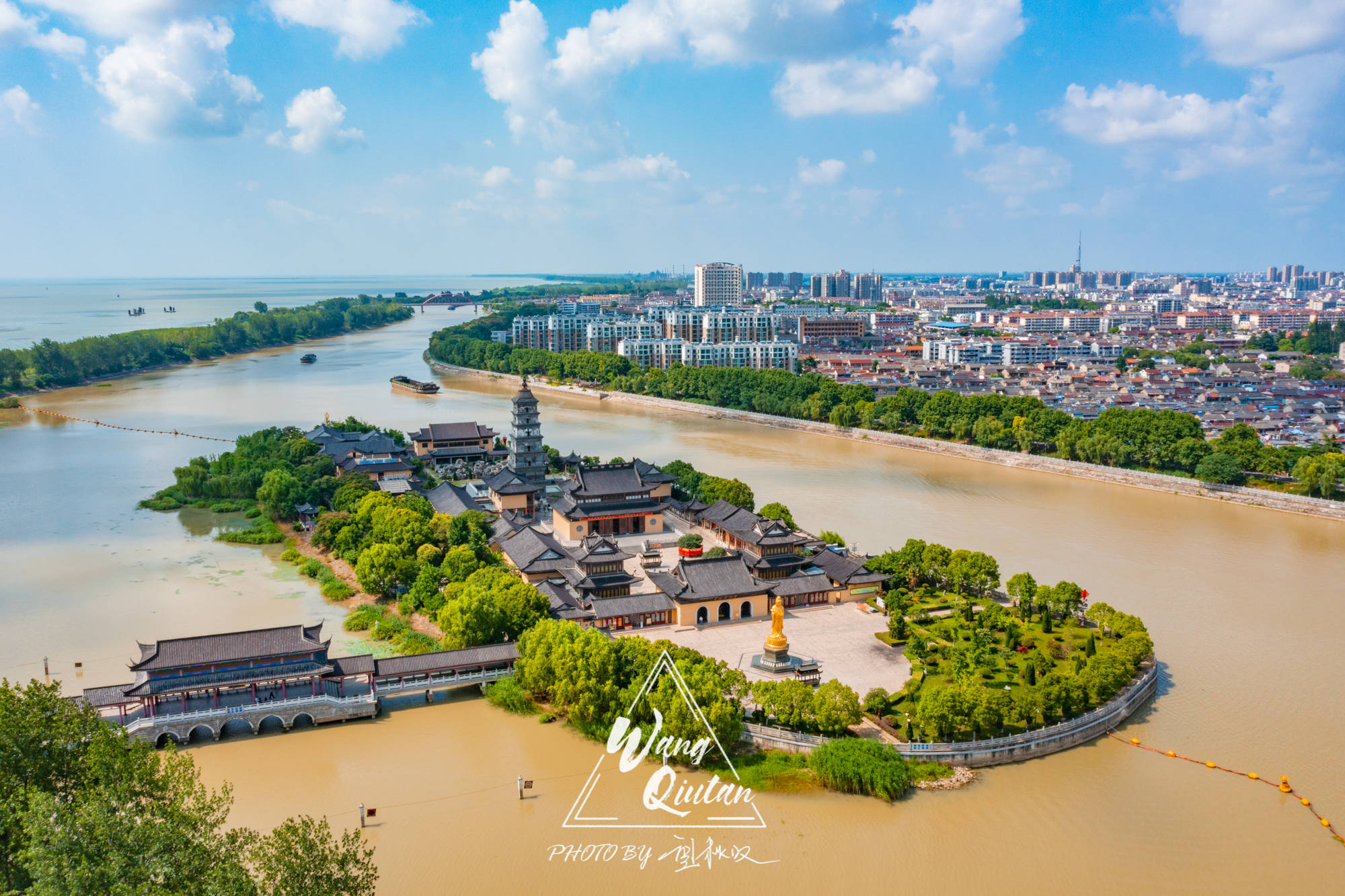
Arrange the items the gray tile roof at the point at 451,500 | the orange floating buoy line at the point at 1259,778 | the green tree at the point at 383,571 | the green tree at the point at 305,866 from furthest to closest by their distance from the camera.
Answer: the gray tile roof at the point at 451,500 → the green tree at the point at 383,571 → the orange floating buoy line at the point at 1259,778 → the green tree at the point at 305,866

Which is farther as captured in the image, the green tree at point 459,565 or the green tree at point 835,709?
the green tree at point 459,565

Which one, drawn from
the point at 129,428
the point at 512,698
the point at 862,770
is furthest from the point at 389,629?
the point at 129,428

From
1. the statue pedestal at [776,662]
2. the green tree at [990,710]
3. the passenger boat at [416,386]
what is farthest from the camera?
the passenger boat at [416,386]

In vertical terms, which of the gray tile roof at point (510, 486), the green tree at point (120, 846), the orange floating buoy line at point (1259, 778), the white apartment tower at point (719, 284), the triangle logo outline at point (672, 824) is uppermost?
the white apartment tower at point (719, 284)

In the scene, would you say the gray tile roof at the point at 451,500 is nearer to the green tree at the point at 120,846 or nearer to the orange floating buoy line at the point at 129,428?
the green tree at the point at 120,846

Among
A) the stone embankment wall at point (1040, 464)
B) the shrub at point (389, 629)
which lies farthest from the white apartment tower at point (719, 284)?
the shrub at point (389, 629)

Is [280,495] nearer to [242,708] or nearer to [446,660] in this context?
[242,708]
